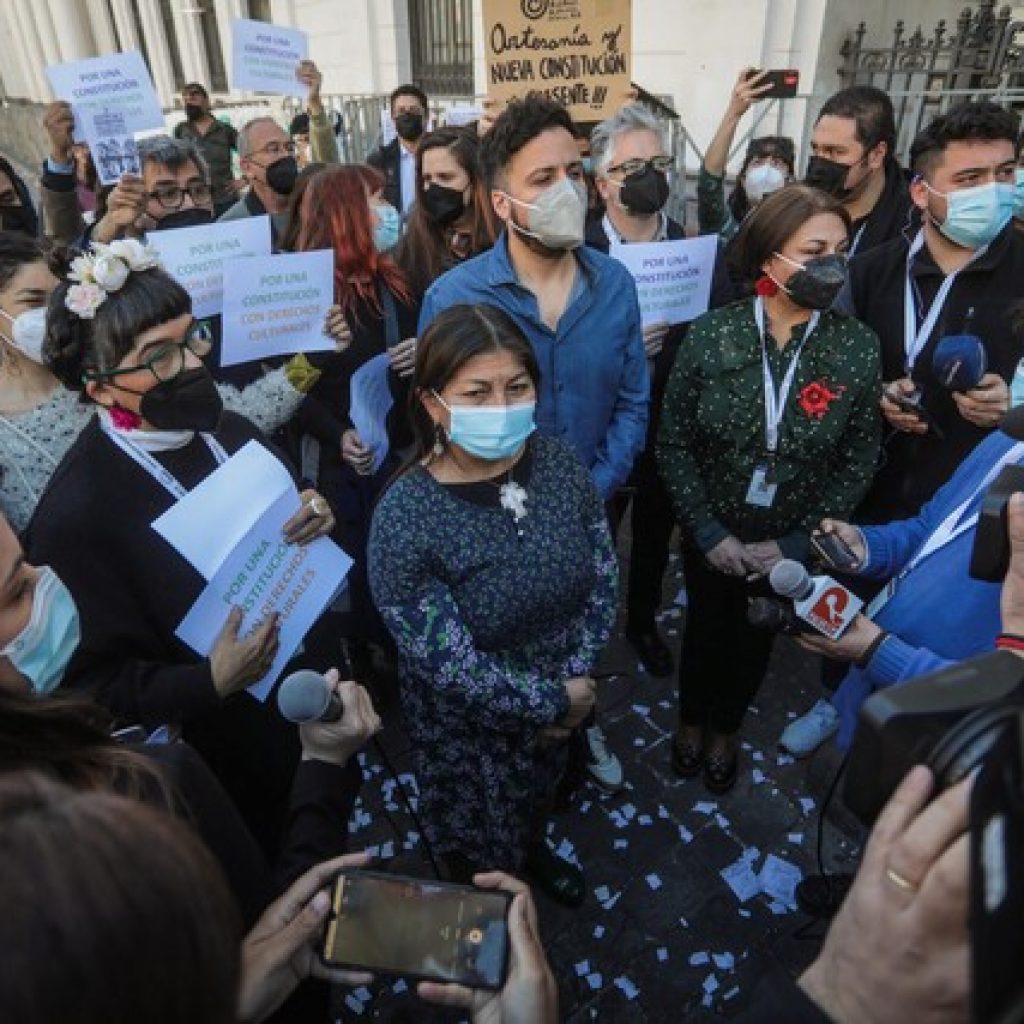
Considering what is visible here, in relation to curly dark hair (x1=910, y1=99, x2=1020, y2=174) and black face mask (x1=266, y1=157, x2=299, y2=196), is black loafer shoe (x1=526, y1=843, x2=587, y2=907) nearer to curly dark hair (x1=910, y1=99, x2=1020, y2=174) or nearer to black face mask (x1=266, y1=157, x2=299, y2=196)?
curly dark hair (x1=910, y1=99, x2=1020, y2=174)

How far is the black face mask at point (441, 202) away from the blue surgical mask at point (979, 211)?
6.92 feet

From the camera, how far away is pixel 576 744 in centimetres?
307

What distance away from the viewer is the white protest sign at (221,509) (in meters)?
1.84

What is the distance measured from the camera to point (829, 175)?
12.1 feet

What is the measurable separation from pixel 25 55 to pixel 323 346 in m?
21.3

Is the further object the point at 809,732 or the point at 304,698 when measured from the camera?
the point at 809,732

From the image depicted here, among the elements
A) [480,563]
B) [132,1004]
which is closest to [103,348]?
[480,563]

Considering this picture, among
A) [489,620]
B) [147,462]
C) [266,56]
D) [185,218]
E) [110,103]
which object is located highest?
[266,56]

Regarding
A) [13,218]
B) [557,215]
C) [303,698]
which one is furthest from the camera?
[13,218]

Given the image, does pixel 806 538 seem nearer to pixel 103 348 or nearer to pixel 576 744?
pixel 576 744

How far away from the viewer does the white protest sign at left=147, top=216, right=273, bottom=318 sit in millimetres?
3076

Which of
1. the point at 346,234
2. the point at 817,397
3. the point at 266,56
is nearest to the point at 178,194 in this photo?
the point at 346,234

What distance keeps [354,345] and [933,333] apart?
2.38 metres

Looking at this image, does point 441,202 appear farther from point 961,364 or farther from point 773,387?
point 961,364
